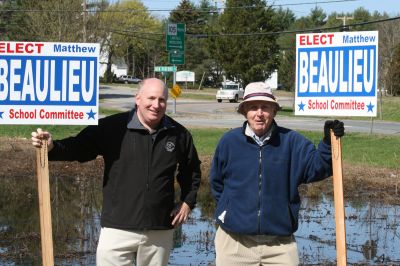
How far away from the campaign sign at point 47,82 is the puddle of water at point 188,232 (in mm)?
2700

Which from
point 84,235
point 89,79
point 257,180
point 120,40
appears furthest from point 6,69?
point 120,40

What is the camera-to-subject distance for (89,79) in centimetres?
559

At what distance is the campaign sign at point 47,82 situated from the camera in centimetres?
557

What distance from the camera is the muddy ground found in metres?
13.1

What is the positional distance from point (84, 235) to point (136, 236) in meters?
4.60

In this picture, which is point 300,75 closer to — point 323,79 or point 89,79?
point 323,79

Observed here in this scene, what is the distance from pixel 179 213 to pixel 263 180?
658mm

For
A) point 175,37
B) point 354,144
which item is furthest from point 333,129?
point 175,37

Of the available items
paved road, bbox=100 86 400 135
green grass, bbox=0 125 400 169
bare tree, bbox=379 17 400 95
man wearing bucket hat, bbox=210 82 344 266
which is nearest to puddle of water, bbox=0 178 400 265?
man wearing bucket hat, bbox=210 82 344 266

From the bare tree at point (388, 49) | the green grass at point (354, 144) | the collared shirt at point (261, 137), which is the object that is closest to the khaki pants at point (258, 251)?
the collared shirt at point (261, 137)

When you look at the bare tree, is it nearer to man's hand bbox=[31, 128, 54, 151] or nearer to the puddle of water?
the puddle of water

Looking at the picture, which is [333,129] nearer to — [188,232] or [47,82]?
[47,82]

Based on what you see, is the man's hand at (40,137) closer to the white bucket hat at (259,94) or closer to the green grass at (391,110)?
the white bucket hat at (259,94)

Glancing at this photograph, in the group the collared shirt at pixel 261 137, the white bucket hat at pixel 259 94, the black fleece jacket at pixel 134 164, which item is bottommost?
the black fleece jacket at pixel 134 164
